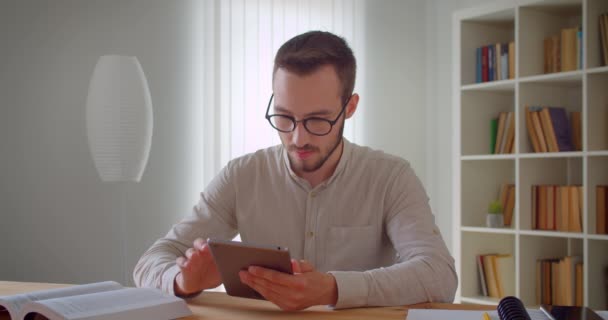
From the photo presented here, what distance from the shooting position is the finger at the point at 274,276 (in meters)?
1.31

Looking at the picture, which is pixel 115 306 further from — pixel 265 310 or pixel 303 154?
pixel 303 154

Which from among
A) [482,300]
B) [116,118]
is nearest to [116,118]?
[116,118]

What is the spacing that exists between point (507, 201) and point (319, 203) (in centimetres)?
208

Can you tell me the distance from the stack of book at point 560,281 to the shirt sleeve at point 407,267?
5.75ft

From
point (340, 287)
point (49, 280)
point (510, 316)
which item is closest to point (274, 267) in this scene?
point (340, 287)

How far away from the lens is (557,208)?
3.28 metres

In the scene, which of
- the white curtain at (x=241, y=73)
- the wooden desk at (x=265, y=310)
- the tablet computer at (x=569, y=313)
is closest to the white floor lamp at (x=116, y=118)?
the white curtain at (x=241, y=73)

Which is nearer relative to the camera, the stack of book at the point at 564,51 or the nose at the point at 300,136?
the nose at the point at 300,136

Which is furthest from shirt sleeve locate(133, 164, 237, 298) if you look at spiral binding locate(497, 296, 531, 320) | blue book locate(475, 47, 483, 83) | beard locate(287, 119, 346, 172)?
blue book locate(475, 47, 483, 83)

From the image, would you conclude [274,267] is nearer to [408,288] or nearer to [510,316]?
[408,288]

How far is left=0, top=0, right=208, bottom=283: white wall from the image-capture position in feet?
10.8

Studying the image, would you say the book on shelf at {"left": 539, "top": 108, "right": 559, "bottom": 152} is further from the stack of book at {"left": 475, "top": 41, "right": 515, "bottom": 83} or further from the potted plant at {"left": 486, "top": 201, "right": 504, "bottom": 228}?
→ the potted plant at {"left": 486, "top": 201, "right": 504, "bottom": 228}

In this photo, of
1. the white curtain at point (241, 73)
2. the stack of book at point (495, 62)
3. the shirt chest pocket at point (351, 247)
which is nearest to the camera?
the shirt chest pocket at point (351, 247)

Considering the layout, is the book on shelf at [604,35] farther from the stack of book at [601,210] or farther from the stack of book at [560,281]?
the stack of book at [560,281]
